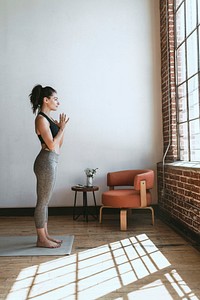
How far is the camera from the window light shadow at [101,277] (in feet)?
7.49

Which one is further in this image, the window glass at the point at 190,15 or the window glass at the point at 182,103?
the window glass at the point at 182,103

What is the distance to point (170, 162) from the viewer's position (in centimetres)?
495

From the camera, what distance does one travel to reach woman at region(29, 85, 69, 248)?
3.34 meters

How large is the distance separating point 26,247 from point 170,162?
2516 millimetres

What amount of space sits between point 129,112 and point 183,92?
994 millimetres

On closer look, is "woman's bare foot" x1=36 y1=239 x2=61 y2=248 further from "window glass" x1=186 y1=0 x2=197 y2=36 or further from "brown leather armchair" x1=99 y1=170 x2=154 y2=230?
"window glass" x1=186 y1=0 x2=197 y2=36

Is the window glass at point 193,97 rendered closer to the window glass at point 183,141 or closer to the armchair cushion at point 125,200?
the window glass at point 183,141

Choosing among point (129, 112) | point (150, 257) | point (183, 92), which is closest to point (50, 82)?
point (129, 112)

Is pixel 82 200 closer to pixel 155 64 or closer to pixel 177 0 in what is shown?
pixel 155 64

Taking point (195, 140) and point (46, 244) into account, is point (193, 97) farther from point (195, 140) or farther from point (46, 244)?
point (46, 244)

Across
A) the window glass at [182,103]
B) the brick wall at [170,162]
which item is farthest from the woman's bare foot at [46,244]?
the window glass at [182,103]

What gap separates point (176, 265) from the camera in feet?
9.25

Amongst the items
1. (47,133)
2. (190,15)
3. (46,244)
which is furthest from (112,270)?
(190,15)

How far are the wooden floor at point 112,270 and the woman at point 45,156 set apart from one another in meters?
0.39
